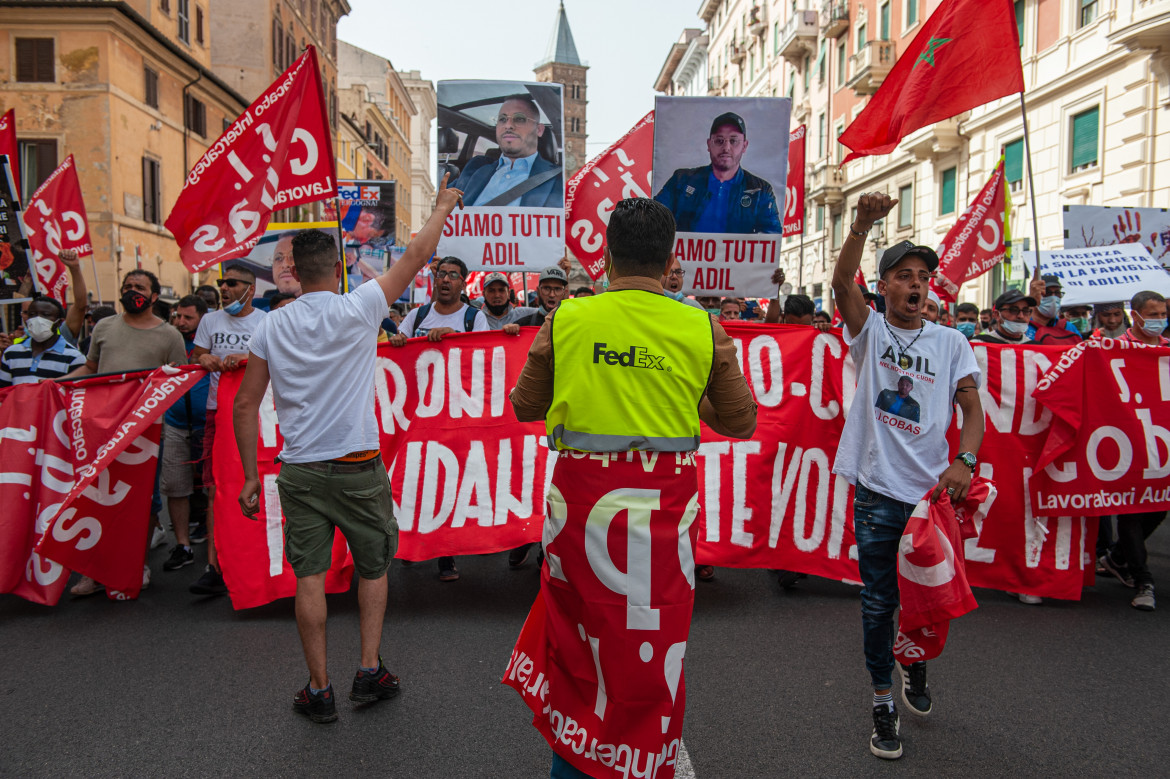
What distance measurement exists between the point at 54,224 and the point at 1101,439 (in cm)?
993

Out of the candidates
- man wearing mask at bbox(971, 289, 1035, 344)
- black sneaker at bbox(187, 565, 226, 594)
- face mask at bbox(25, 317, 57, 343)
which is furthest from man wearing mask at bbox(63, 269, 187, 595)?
man wearing mask at bbox(971, 289, 1035, 344)

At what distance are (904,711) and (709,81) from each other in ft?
206

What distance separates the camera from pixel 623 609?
2.49 meters

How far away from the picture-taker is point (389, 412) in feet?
18.4

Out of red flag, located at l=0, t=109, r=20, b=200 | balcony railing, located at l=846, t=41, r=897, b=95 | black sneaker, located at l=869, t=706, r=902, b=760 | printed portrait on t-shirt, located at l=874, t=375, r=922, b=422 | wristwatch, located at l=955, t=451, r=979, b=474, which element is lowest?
black sneaker, located at l=869, t=706, r=902, b=760

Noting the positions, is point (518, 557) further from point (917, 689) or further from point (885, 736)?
point (885, 736)

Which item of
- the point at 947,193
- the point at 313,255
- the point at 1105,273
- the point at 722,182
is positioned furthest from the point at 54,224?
the point at 947,193

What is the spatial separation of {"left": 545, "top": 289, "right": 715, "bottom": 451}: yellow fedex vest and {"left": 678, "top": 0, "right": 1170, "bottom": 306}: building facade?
1404 centimetres

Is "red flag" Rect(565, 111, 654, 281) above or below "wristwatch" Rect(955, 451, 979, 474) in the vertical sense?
above

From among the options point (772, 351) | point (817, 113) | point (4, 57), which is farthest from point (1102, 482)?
point (817, 113)

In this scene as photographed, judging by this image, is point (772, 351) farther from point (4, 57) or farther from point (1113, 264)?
point (4, 57)

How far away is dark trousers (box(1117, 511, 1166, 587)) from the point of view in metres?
5.42

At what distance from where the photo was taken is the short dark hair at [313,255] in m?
3.83

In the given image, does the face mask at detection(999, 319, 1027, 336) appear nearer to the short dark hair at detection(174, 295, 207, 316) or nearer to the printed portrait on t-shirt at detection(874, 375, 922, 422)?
the printed portrait on t-shirt at detection(874, 375, 922, 422)
